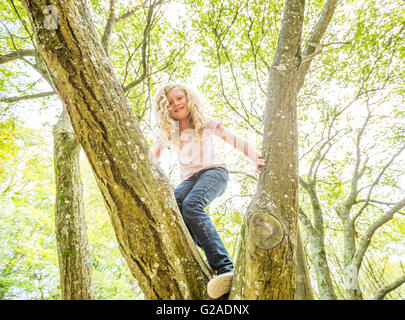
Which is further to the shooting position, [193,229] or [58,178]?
[58,178]

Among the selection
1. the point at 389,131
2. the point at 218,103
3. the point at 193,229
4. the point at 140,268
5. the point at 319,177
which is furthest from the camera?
the point at 319,177

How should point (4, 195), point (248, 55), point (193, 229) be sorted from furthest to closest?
point (4, 195) → point (248, 55) → point (193, 229)

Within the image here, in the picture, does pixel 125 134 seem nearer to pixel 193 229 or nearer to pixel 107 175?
pixel 107 175

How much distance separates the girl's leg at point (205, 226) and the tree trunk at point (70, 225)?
1815 millimetres

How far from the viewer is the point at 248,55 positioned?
205 inches

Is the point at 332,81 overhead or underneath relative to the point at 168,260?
overhead

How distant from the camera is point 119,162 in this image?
1.17 metres

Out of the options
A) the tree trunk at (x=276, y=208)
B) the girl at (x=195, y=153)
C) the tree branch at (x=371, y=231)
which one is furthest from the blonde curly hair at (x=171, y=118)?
the tree branch at (x=371, y=231)

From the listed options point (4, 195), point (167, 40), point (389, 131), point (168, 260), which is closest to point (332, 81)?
point (389, 131)

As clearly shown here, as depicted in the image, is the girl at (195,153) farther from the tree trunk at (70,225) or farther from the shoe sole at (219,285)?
the tree trunk at (70,225)

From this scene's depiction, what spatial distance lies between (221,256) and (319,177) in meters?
6.19

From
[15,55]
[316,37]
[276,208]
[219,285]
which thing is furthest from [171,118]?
[15,55]

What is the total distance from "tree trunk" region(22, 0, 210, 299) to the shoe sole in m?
0.07

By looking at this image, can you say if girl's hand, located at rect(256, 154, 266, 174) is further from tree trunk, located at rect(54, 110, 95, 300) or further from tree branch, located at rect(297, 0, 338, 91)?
tree trunk, located at rect(54, 110, 95, 300)
